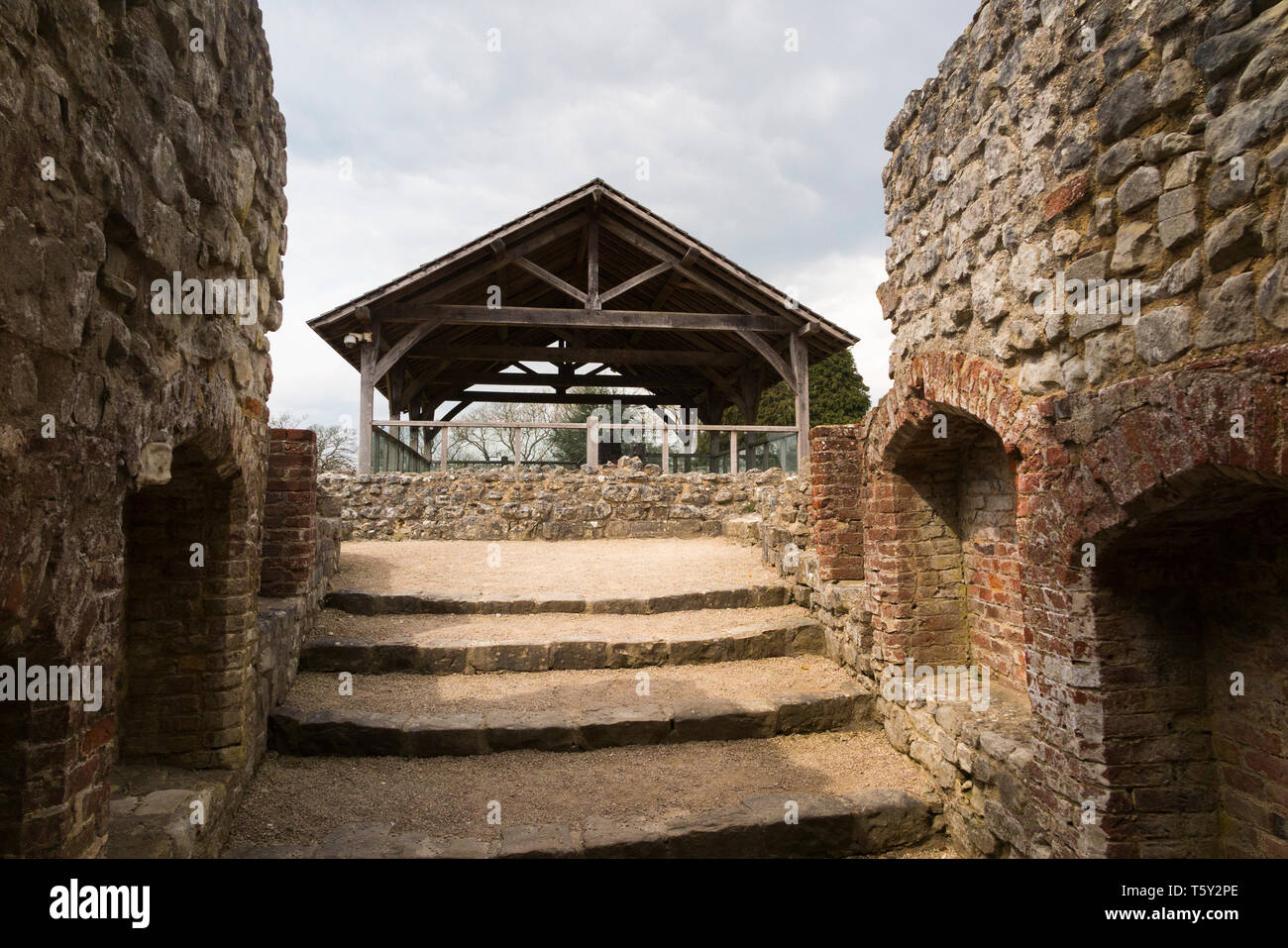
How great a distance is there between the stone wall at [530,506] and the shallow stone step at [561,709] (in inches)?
200

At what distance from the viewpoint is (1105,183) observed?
300cm

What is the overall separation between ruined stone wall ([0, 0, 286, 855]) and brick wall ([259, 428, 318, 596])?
77.6 inches

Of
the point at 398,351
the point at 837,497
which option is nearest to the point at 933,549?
the point at 837,497

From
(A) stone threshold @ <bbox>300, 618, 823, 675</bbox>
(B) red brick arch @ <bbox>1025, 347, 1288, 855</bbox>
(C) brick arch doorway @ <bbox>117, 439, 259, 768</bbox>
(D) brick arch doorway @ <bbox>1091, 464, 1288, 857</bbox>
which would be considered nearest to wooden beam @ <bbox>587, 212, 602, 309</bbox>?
(A) stone threshold @ <bbox>300, 618, 823, 675</bbox>

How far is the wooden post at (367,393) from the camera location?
486 inches

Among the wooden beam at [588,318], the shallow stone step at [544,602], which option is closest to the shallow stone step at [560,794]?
the shallow stone step at [544,602]

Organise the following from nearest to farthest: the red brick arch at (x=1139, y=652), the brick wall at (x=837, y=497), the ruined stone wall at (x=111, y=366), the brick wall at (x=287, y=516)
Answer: the ruined stone wall at (x=111, y=366)
the red brick arch at (x=1139, y=652)
the brick wall at (x=287, y=516)
the brick wall at (x=837, y=497)

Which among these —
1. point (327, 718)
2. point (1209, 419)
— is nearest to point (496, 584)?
point (327, 718)

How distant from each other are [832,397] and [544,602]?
13.6 meters

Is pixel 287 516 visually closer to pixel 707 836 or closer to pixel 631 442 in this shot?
pixel 707 836

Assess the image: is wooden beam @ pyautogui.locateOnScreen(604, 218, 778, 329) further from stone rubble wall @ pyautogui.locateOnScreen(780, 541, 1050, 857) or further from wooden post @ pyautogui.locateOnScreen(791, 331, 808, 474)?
stone rubble wall @ pyautogui.locateOnScreen(780, 541, 1050, 857)

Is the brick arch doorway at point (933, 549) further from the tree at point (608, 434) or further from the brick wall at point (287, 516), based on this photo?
the tree at point (608, 434)

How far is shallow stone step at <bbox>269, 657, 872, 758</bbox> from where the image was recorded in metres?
4.64

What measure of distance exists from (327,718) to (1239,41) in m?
5.41
